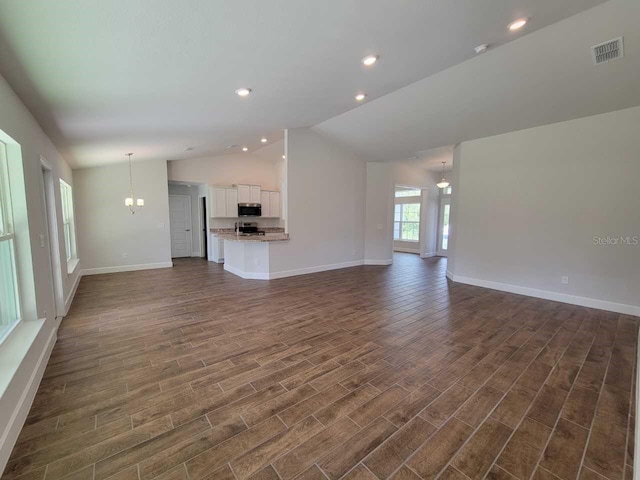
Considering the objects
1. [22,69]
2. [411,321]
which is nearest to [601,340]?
[411,321]

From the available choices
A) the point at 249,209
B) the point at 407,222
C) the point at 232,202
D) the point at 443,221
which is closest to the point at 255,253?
Answer: the point at 249,209

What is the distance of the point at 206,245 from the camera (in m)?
9.19

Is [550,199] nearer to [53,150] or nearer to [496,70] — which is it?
[496,70]

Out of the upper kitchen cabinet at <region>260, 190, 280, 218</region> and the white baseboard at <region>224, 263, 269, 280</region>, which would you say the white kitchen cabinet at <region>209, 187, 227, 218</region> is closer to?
the upper kitchen cabinet at <region>260, 190, 280, 218</region>

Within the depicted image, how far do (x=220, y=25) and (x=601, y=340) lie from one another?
4.97 m

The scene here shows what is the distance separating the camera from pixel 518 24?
2.56 metres

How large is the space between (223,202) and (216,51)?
633 cm

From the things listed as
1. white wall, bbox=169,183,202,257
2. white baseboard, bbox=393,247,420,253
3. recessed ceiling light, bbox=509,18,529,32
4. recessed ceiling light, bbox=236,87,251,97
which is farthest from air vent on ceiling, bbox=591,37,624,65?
white wall, bbox=169,183,202,257

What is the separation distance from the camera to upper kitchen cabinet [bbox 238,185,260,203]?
8445mm

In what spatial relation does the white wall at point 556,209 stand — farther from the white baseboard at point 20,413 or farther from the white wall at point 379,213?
the white baseboard at point 20,413

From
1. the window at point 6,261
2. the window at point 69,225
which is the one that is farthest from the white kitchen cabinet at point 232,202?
the window at point 6,261

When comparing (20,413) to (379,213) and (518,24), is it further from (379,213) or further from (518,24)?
(379,213)

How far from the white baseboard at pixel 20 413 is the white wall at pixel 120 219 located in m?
4.85

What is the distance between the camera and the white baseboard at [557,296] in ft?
13.5
